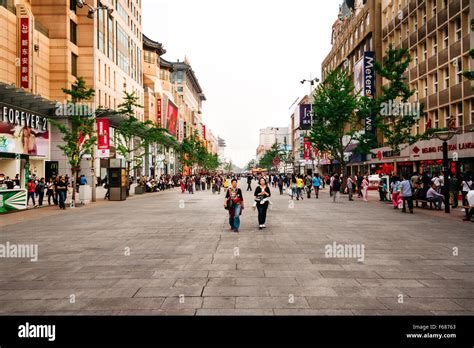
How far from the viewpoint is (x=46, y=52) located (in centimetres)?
3944

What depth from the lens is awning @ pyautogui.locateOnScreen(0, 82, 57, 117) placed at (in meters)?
28.9

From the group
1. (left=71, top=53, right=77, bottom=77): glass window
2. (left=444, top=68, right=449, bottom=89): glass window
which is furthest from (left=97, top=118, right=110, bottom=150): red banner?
(left=444, top=68, right=449, bottom=89): glass window

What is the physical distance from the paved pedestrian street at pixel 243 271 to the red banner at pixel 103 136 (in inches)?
633

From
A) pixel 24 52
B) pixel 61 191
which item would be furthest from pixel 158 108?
pixel 61 191

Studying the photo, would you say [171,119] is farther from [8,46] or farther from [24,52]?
[8,46]

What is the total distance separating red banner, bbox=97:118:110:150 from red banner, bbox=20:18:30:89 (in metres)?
8.12

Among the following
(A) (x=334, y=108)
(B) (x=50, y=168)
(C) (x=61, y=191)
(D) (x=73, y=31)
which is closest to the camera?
(C) (x=61, y=191)

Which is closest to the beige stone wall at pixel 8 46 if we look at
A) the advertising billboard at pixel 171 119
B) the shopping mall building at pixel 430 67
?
the shopping mall building at pixel 430 67

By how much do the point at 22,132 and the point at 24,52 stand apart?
21.1 ft

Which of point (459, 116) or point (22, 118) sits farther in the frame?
point (22, 118)

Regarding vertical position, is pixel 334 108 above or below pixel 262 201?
above

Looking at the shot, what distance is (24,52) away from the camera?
1313 inches
